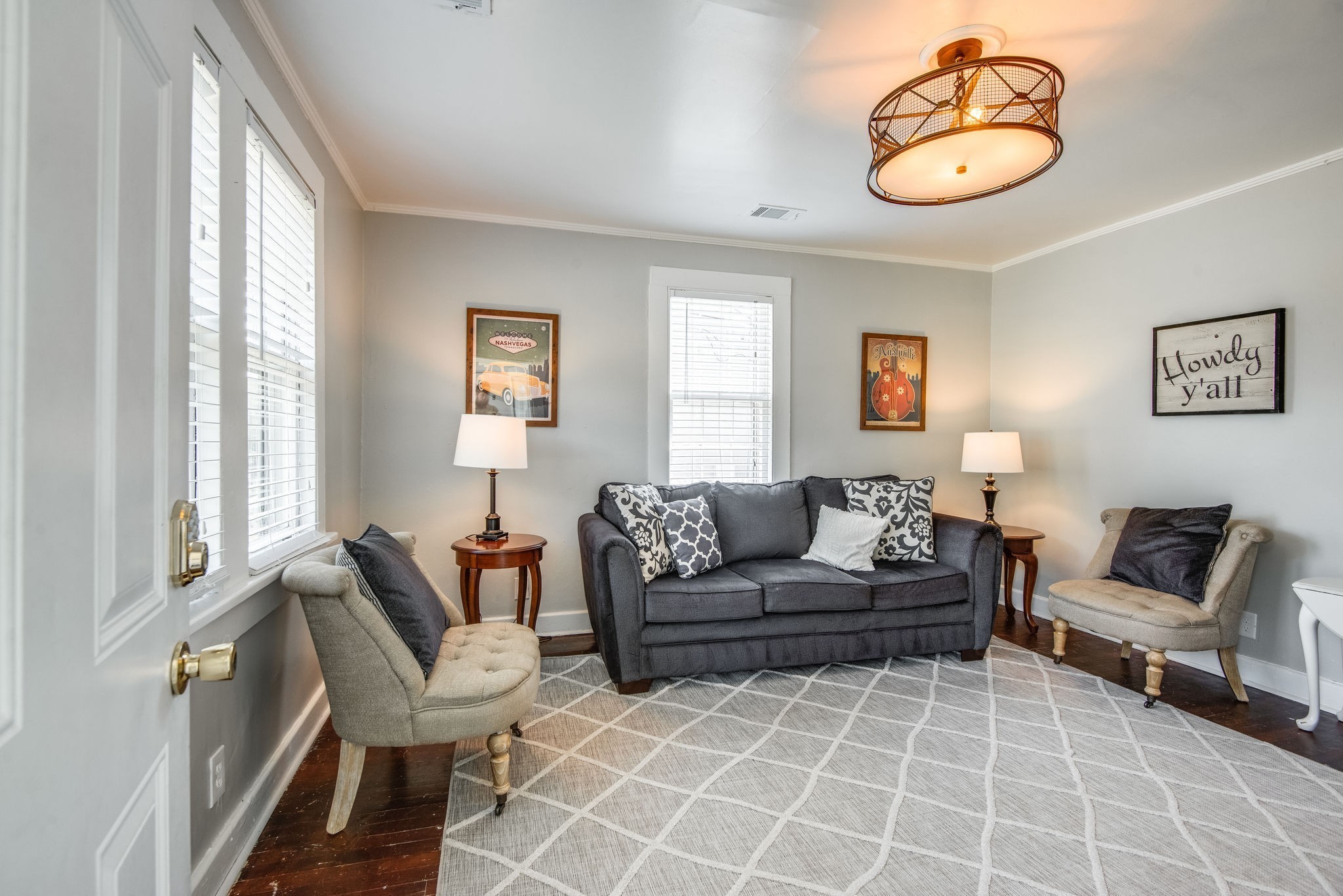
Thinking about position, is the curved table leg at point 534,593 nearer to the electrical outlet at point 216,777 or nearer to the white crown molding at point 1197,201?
the electrical outlet at point 216,777

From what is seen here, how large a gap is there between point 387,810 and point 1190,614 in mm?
3423

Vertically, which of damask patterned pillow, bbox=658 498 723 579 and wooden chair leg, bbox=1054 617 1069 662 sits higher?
damask patterned pillow, bbox=658 498 723 579

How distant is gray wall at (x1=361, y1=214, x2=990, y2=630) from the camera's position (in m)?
3.60

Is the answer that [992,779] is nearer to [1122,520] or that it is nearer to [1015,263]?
[1122,520]

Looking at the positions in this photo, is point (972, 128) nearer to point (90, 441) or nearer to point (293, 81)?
point (90, 441)

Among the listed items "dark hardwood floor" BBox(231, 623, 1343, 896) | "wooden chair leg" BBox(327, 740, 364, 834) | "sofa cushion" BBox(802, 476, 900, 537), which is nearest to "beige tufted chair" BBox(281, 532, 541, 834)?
"wooden chair leg" BBox(327, 740, 364, 834)

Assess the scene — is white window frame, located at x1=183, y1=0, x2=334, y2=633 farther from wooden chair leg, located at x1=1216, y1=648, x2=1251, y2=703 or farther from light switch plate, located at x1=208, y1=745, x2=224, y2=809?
wooden chair leg, located at x1=1216, y1=648, x2=1251, y2=703

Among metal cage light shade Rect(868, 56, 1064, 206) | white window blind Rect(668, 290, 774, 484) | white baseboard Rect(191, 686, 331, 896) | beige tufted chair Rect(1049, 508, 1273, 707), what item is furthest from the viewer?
white window blind Rect(668, 290, 774, 484)

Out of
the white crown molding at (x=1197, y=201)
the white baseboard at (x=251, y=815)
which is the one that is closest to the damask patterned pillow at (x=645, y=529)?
the white baseboard at (x=251, y=815)

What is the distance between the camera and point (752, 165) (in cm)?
300

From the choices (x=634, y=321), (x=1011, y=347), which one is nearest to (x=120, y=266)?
(x=634, y=321)

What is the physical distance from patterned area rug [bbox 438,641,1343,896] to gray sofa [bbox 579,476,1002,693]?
0.70ft

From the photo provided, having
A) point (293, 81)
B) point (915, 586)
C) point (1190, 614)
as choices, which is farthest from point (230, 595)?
point (1190, 614)

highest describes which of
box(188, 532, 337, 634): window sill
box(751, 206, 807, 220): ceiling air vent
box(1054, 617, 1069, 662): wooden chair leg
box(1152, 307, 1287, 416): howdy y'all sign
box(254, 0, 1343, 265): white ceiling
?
box(751, 206, 807, 220): ceiling air vent
